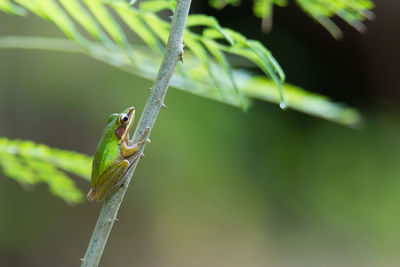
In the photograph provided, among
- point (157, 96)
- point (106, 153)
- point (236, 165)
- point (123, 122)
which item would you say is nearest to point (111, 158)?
point (106, 153)

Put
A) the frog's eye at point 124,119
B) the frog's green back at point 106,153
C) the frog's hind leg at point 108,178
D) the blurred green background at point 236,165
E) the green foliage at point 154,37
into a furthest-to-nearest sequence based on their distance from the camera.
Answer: the blurred green background at point 236,165, the frog's eye at point 124,119, the frog's green back at point 106,153, the frog's hind leg at point 108,178, the green foliage at point 154,37

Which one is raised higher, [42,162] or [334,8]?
[334,8]

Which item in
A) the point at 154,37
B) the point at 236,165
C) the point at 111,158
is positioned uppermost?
the point at 154,37

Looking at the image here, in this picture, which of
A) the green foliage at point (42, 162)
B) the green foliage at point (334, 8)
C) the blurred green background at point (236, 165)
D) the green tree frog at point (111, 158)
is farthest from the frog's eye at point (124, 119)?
the blurred green background at point (236, 165)

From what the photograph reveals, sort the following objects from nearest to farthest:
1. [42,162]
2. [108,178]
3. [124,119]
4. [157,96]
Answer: [157,96]
[108,178]
[42,162]
[124,119]

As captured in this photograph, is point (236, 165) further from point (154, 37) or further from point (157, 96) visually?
point (157, 96)

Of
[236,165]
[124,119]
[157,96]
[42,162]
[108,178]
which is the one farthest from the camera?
[236,165]

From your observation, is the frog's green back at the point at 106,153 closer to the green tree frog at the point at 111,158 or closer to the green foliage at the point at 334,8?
the green tree frog at the point at 111,158
